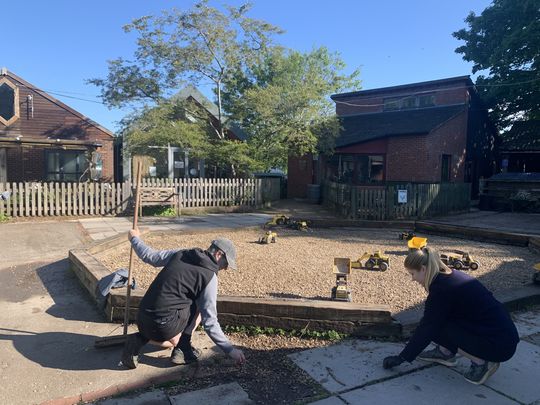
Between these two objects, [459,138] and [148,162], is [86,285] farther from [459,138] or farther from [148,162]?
[459,138]

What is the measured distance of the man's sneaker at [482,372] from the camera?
344 cm

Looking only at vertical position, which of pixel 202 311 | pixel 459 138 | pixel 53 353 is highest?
pixel 459 138

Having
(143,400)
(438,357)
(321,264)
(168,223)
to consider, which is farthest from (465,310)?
(168,223)

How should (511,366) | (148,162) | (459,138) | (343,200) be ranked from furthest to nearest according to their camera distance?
(459,138) → (148,162) → (343,200) → (511,366)

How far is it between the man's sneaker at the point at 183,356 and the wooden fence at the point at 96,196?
1123 centimetres

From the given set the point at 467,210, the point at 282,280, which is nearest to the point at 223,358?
the point at 282,280

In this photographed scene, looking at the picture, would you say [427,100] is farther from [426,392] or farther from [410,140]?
[426,392]

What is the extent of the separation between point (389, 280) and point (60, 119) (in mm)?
17753

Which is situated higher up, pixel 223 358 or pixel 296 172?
pixel 296 172

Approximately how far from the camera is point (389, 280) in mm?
6324

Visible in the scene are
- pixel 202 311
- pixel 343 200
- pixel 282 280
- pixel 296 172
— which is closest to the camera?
pixel 202 311

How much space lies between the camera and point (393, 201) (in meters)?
13.9

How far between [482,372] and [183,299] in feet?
8.26

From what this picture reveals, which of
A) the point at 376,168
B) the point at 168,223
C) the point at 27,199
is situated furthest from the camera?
the point at 376,168
